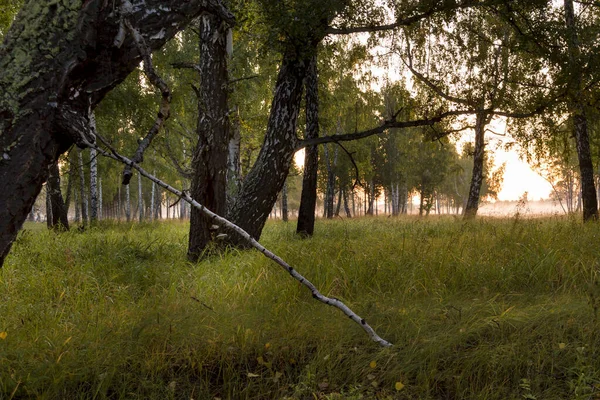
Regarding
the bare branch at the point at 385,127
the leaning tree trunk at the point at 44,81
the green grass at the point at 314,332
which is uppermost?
the bare branch at the point at 385,127

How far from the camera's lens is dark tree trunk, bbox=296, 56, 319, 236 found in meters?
8.89

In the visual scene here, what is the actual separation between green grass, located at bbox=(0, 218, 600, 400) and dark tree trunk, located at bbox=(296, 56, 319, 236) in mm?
4777

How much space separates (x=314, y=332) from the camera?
292cm

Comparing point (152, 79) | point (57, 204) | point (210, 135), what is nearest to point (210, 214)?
point (152, 79)

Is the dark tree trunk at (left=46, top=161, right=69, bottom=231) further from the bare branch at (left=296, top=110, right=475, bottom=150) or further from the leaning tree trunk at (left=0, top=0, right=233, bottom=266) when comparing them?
the leaning tree trunk at (left=0, top=0, right=233, bottom=266)

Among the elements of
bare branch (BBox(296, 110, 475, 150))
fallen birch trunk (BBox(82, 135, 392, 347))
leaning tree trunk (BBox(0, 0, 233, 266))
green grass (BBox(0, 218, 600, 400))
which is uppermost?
bare branch (BBox(296, 110, 475, 150))

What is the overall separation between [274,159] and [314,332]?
11.6ft

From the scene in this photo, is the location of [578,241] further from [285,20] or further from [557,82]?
[285,20]

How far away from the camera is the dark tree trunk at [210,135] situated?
221 inches

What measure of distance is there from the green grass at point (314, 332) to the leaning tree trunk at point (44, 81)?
4.02 ft

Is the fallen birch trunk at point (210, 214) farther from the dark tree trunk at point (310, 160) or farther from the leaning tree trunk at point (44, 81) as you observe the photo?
the dark tree trunk at point (310, 160)

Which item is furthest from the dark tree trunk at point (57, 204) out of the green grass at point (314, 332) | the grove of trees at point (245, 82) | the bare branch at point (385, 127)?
the bare branch at point (385, 127)

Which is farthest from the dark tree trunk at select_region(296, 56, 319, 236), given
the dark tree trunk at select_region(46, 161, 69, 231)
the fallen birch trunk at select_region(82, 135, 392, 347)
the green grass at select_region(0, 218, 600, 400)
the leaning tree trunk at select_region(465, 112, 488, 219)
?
the leaning tree trunk at select_region(465, 112, 488, 219)

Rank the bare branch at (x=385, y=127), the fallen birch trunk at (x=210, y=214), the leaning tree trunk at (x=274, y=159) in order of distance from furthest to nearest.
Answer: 1. the leaning tree trunk at (x=274, y=159)
2. the bare branch at (x=385, y=127)
3. the fallen birch trunk at (x=210, y=214)
